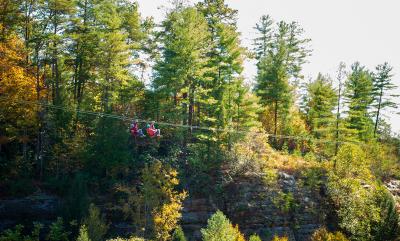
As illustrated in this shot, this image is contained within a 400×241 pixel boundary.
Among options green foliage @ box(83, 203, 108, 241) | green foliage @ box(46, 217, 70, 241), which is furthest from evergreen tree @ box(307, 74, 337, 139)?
green foliage @ box(46, 217, 70, 241)

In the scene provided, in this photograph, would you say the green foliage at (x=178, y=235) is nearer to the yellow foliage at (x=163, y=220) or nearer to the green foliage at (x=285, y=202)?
the yellow foliage at (x=163, y=220)

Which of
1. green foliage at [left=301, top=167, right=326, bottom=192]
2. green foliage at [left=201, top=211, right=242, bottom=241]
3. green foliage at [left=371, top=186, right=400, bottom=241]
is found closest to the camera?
green foliage at [left=201, top=211, right=242, bottom=241]

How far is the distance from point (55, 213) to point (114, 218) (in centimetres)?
400

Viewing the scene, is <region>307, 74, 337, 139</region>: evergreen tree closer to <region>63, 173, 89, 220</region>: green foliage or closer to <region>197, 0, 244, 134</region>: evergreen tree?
<region>197, 0, 244, 134</region>: evergreen tree

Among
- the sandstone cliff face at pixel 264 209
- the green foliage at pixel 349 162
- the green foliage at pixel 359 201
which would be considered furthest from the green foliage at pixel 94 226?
the green foliage at pixel 349 162

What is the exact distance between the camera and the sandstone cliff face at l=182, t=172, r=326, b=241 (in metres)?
26.8

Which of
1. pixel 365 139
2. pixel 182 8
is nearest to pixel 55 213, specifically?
pixel 182 8

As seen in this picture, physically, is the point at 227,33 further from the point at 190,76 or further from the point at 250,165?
the point at 250,165

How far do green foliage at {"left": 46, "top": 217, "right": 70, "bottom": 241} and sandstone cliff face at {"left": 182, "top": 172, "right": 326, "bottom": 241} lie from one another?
798 cm

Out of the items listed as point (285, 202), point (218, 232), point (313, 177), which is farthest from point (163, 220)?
point (313, 177)

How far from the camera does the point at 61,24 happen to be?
2816 centimetres

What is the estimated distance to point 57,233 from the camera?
22.6m

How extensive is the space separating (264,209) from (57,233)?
48.1 ft

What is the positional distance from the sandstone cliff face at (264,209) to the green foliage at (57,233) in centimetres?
798
